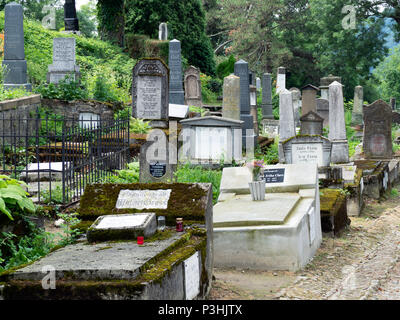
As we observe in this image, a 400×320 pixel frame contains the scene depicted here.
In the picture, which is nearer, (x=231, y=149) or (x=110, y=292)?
(x=110, y=292)

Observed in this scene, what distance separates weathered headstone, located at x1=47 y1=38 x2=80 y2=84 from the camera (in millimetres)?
19312

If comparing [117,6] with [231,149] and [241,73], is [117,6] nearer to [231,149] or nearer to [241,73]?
[241,73]

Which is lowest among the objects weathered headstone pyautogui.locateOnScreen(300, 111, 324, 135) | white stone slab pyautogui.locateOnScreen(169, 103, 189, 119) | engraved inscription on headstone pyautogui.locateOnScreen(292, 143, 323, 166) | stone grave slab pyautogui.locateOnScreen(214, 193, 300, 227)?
stone grave slab pyautogui.locateOnScreen(214, 193, 300, 227)

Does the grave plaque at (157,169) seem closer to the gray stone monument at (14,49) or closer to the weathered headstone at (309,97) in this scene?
the gray stone monument at (14,49)

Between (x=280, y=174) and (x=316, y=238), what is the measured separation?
A: 117cm

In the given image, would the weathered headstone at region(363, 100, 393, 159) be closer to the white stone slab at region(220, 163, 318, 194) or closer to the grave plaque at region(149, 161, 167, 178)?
the grave plaque at region(149, 161, 167, 178)

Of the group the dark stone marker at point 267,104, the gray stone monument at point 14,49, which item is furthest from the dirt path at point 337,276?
the dark stone marker at point 267,104

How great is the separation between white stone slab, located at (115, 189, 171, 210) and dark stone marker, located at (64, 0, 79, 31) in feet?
79.7

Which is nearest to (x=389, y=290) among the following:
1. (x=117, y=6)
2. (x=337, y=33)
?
(x=117, y=6)

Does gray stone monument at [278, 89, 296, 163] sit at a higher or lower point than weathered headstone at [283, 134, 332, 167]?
higher

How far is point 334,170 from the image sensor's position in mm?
12953

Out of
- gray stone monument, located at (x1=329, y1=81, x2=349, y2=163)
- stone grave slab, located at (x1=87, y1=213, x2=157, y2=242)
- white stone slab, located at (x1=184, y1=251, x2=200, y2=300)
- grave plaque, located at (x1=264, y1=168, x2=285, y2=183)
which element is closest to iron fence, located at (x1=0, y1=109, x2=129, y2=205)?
grave plaque, located at (x1=264, y1=168, x2=285, y2=183)

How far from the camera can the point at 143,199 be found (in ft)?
21.9
